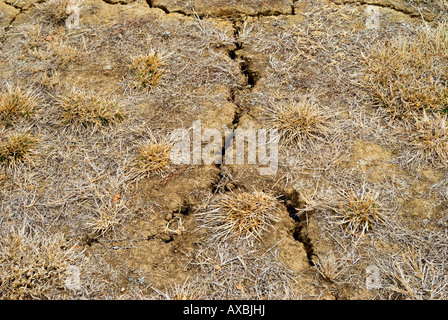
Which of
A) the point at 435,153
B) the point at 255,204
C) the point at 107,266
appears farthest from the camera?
the point at 435,153

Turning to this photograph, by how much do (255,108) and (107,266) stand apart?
156 centimetres

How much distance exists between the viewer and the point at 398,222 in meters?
2.37

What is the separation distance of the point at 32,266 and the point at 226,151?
140 centimetres

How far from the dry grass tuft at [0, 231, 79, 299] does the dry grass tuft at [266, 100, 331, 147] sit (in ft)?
5.29

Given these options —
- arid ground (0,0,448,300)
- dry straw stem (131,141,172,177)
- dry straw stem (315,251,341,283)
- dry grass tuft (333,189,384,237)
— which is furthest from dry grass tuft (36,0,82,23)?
dry straw stem (315,251,341,283)

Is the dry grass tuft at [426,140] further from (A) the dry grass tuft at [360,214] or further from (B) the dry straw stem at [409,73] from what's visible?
(A) the dry grass tuft at [360,214]

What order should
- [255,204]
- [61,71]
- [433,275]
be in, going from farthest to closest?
[61,71]
[255,204]
[433,275]

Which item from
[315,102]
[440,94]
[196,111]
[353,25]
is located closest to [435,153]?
[440,94]

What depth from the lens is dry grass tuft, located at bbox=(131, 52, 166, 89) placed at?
3.17 m

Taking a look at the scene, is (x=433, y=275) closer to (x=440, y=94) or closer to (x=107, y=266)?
(x=440, y=94)

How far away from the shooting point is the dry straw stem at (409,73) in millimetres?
2902

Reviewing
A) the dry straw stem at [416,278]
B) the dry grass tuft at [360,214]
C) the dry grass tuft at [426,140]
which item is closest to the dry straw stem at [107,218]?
the dry grass tuft at [360,214]

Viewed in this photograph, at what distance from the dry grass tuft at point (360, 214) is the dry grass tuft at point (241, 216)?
1.35ft

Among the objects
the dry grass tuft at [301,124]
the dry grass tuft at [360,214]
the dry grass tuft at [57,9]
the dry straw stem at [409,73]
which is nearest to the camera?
the dry grass tuft at [360,214]
